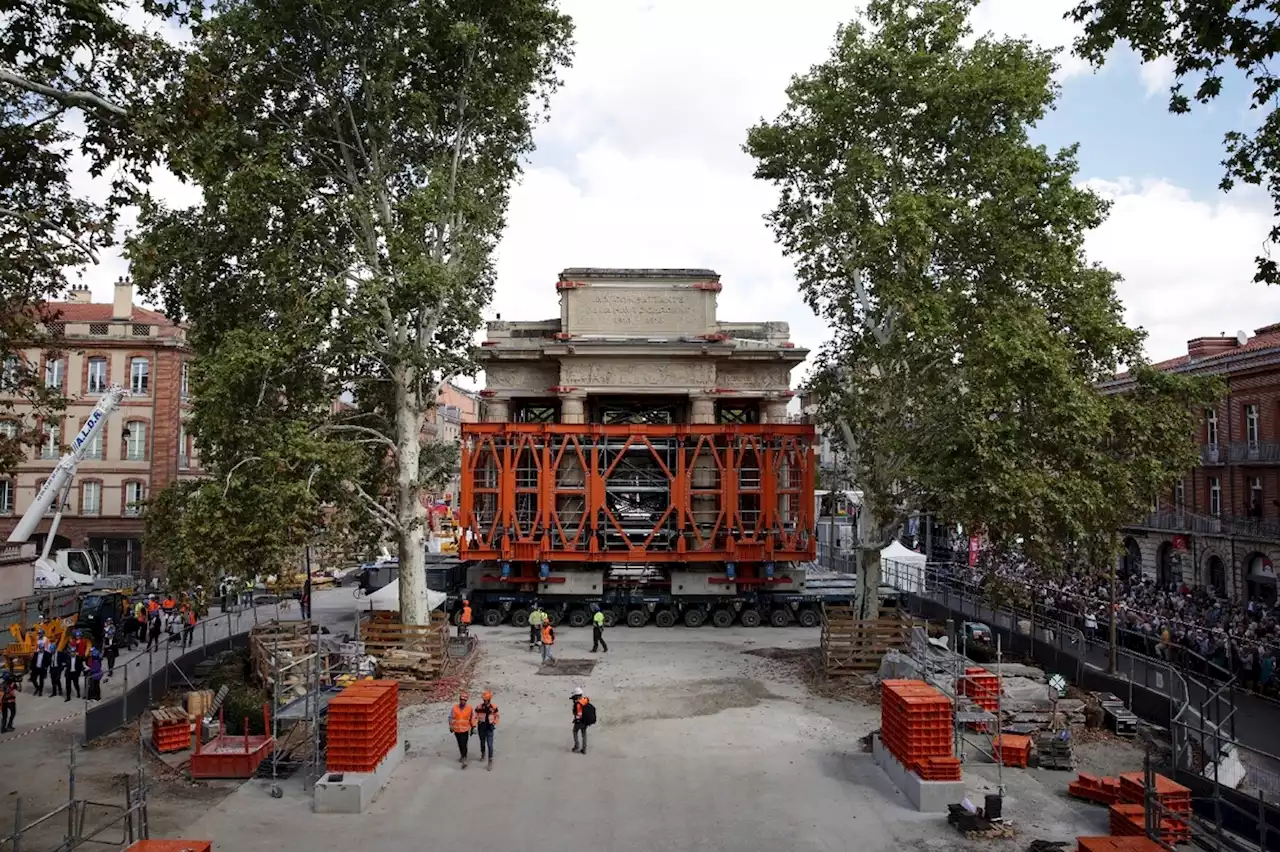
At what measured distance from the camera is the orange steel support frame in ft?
111

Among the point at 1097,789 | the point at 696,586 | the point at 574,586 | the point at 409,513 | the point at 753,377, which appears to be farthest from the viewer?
the point at 753,377

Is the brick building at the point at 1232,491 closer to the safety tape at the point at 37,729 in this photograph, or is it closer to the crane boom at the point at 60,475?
the safety tape at the point at 37,729

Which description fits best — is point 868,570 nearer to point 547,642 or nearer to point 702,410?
point 547,642

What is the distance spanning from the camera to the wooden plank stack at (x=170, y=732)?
19.1m

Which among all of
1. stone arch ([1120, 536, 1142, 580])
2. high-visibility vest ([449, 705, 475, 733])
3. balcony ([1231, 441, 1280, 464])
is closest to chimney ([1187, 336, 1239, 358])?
balcony ([1231, 441, 1280, 464])

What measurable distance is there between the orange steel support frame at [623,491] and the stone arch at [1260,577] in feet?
66.6

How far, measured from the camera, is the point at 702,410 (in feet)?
120

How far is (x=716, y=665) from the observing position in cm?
2744

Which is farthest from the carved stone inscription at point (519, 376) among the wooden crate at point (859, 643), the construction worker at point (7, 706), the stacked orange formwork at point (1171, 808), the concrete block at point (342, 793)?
the stacked orange formwork at point (1171, 808)

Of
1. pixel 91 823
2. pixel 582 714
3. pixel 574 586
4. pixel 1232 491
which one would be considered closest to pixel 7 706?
pixel 91 823

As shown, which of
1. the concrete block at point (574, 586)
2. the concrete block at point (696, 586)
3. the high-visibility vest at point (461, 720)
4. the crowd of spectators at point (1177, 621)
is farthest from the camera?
the concrete block at point (696, 586)

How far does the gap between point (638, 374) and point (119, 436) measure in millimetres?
30581

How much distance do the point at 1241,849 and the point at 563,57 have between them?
26286 millimetres

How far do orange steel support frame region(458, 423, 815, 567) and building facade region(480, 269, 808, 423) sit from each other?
2243 millimetres
